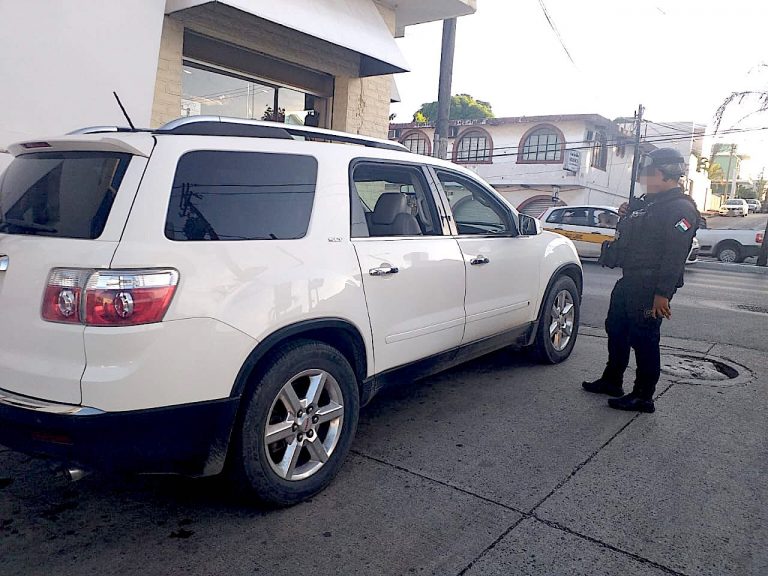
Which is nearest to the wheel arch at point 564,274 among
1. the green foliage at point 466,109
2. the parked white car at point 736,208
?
the green foliage at point 466,109

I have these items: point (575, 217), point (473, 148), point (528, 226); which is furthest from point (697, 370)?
point (473, 148)

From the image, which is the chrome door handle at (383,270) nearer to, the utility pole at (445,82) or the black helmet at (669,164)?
the black helmet at (669,164)

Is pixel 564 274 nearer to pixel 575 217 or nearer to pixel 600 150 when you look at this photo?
pixel 575 217

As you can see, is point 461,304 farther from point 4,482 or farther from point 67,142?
point 4,482

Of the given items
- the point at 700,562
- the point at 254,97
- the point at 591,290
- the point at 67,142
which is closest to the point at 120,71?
the point at 254,97

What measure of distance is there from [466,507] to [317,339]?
1132 millimetres

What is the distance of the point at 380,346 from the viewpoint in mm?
3609

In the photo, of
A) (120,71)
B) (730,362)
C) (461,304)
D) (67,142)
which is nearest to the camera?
(67,142)

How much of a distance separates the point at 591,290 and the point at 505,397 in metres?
6.67

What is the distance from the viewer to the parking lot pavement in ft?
8.85

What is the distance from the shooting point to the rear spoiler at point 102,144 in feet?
8.93

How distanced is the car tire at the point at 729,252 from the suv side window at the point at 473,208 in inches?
708

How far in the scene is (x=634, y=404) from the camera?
455 cm

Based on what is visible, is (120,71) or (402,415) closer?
(402,415)
